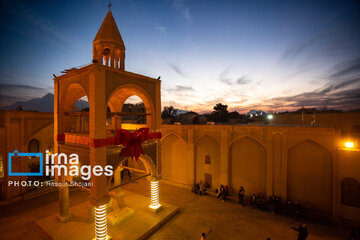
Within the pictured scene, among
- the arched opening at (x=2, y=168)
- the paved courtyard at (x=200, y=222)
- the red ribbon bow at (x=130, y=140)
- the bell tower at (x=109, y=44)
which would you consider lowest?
the paved courtyard at (x=200, y=222)

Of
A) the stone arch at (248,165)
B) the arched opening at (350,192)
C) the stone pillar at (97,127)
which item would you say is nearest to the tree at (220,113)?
the stone arch at (248,165)

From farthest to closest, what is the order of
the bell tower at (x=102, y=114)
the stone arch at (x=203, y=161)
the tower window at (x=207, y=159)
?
the tower window at (x=207, y=159), the stone arch at (x=203, y=161), the bell tower at (x=102, y=114)

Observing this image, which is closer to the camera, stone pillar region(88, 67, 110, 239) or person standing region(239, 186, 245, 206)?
stone pillar region(88, 67, 110, 239)

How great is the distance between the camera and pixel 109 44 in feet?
Answer: 29.8

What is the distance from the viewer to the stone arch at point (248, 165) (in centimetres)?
1289

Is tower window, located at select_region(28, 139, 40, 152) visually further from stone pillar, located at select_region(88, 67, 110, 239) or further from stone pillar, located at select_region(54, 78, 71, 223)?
stone pillar, located at select_region(88, 67, 110, 239)

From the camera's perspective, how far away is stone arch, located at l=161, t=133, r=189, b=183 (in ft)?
52.6

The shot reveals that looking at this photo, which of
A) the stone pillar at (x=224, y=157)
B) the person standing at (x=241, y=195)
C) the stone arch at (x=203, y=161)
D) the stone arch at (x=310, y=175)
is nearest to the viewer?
the stone arch at (x=310, y=175)

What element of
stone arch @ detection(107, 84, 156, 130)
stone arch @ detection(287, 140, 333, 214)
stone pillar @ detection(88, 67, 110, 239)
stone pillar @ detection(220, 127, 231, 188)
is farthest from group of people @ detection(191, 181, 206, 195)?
stone pillar @ detection(88, 67, 110, 239)

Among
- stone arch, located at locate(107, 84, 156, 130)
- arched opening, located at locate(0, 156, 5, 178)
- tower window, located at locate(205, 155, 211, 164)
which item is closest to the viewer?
stone arch, located at locate(107, 84, 156, 130)

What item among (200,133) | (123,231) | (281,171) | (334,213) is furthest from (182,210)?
(334,213)

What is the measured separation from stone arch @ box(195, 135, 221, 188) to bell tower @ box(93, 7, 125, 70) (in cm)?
922

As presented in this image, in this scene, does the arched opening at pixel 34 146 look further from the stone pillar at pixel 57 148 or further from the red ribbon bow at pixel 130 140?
the red ribbon bow at pixel 130 140

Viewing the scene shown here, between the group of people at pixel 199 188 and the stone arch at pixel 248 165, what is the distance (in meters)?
2.37
